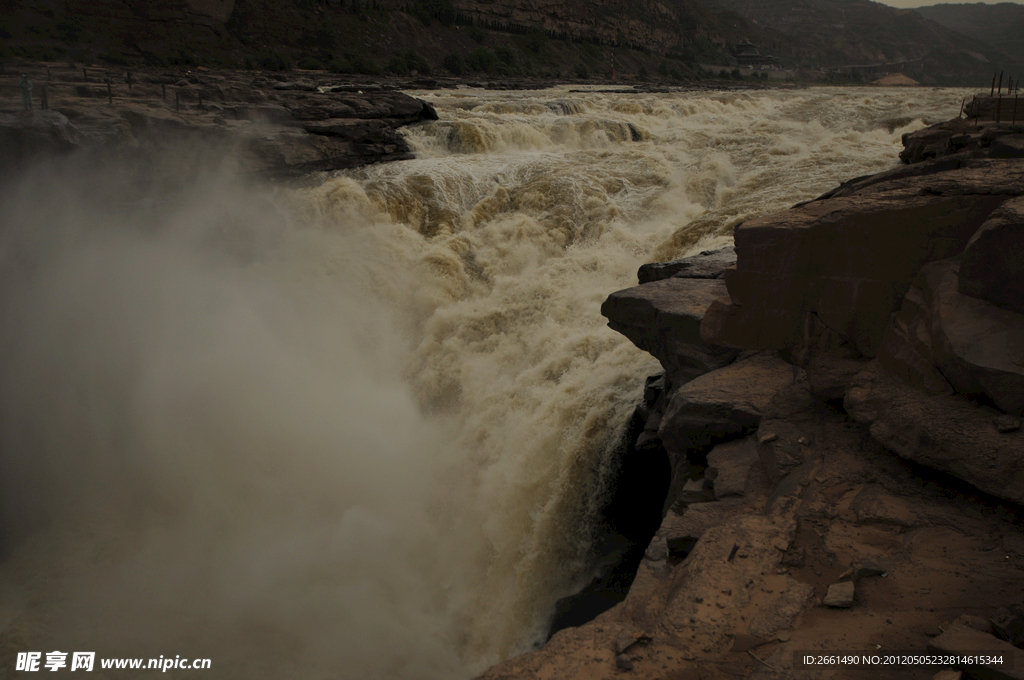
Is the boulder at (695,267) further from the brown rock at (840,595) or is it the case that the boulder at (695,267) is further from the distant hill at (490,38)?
the distant hill at (490,38)

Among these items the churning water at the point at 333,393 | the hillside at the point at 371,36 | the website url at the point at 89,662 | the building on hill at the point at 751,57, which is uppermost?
the building on hill at the point at 751,57

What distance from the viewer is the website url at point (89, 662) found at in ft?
18.4

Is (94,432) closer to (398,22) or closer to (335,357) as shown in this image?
(335,357)

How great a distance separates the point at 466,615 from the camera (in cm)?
582

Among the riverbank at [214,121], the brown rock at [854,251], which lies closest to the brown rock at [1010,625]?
the brown rock at [854,251]

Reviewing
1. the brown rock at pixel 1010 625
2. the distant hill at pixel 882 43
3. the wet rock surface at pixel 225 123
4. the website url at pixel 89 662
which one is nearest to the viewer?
the brown rock at pixel 1010 625

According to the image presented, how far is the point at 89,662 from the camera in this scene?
5691 mm

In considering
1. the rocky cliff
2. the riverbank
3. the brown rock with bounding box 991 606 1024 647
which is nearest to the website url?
the rocky cliff

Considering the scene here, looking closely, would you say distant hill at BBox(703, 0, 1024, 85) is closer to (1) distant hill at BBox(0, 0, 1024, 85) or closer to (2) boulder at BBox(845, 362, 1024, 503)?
(1) distant hill at BBox(0, 0, 1024, 85)

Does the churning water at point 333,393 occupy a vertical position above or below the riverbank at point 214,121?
below

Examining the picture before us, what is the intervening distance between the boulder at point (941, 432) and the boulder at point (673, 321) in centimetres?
145

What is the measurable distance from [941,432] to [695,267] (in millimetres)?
3563

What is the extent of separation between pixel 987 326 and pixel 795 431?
1220 millimetres

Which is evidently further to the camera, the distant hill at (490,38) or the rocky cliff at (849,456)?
the distant hill at (490,38)
